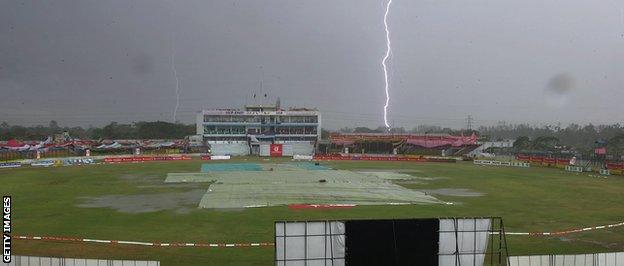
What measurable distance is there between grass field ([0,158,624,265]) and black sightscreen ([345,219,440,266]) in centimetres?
518

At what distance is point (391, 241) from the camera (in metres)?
14.0

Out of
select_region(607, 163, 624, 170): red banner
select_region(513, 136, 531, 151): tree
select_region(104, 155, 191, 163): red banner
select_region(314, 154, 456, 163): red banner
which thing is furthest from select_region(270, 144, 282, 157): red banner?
select_region(607, 163, 624, 170): red banner

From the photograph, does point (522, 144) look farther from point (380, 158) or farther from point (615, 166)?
point (615, 166)

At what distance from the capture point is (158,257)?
18.7 m

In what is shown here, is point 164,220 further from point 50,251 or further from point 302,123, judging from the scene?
point 302,123

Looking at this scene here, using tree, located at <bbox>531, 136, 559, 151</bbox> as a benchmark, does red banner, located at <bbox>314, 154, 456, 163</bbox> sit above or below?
below

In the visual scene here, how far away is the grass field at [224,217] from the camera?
19.9 meters

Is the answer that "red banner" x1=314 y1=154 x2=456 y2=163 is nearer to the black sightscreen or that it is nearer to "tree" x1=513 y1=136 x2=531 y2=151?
"tree" x1=513 y1=136 x2=531 y2=151

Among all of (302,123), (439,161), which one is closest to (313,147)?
(302,123)

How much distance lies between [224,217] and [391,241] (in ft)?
49.9

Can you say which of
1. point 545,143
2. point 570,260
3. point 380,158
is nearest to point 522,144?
point 545,143

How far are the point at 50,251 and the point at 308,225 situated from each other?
11.7 metres

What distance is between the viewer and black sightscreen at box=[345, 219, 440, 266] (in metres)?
13.9

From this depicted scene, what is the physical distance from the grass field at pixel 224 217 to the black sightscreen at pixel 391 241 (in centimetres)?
518
